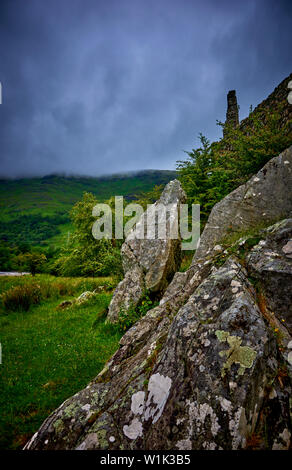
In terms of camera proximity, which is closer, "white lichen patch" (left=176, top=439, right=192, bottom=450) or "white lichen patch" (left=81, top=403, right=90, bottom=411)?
"white lichen patch" (left=176, top=439, right=192, bottom=450)

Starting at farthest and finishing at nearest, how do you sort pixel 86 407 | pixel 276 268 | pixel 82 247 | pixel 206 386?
pixel 82 247 → pixel 276 268 → pixel 86 407 → pixel 206 386

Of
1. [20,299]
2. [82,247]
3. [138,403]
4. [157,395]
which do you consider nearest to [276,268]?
[157,395]

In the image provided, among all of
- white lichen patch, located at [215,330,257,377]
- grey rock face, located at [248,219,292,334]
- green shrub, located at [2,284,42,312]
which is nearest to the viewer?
white lichen patch, located at [215,330,257,377]

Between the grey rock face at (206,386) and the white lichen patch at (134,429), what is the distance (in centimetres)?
1

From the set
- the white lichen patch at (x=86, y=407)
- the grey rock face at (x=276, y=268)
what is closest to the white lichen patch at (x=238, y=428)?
the grey rock face at (x=276, y=268)

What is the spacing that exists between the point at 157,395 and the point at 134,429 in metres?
0.54

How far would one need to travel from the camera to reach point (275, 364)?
3.18 metres

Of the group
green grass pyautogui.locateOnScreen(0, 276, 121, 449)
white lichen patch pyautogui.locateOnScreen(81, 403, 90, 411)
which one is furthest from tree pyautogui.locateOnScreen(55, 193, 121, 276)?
white lichen patch pyautogui.locateOnScreen(81, 403, 90, 411)

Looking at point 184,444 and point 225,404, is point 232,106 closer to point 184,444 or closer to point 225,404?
point 225,404

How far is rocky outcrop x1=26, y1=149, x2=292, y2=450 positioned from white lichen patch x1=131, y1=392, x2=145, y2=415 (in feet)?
0.05

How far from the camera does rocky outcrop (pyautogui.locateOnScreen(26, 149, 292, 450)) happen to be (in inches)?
109

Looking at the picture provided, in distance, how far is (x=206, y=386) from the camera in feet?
9.97

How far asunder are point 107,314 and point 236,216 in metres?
6.54

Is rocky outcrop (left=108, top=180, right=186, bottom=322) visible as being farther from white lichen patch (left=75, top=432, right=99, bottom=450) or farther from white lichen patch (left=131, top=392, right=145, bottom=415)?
white lichen patch (left=75, top=432, right=99, bottom=450)
